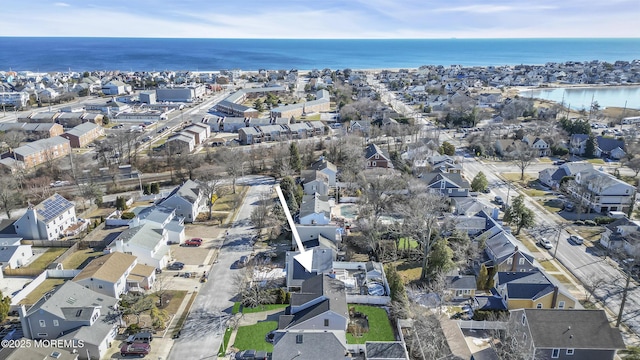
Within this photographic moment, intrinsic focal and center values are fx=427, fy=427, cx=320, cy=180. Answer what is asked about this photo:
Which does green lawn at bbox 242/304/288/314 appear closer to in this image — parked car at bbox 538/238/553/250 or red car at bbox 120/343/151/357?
red car at bbox 120/343/151/357

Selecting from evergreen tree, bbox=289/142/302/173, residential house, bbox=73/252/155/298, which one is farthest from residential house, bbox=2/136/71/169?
residential house, bbox=73/252/155/298

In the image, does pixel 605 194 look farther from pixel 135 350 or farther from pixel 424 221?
pixel 135 350

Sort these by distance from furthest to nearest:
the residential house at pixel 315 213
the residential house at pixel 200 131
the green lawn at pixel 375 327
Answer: the residential house at pixel 200 131 < the residential house at pixel 315 213 < the green lawn at pixel 375 327

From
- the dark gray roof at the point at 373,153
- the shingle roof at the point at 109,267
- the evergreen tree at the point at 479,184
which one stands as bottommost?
the shingle roof at the point at 109,267

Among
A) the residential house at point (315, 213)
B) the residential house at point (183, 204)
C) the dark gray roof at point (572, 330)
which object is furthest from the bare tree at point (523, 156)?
the residential house at point (183, 204)

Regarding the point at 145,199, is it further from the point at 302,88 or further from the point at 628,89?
the point at 628,89

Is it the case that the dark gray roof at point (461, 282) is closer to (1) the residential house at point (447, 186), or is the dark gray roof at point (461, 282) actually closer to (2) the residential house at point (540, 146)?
(1) the residential house at point (447, 186)

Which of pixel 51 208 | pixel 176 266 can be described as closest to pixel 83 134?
pixel 51 208
